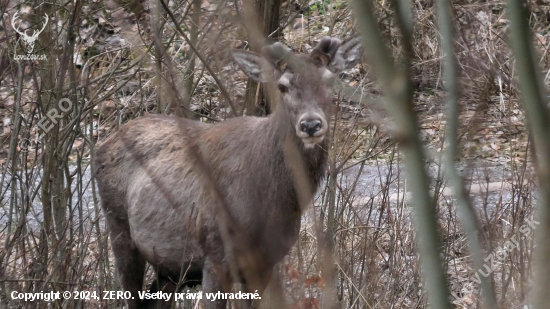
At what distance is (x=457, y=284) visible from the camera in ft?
22.7

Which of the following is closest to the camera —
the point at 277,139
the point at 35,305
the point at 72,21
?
the point at 35,305

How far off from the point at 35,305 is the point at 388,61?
429 centimetres

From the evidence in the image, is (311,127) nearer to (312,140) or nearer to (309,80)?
(312,140)

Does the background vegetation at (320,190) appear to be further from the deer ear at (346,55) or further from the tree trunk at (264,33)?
the deer ear at (346,55)

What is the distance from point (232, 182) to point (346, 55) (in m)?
1.24

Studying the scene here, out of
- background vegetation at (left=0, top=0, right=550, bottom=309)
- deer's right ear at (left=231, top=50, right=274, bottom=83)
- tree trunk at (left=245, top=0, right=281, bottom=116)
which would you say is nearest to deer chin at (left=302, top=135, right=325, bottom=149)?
background vegetation at (left=0, top=0, right=550, bottom=309)

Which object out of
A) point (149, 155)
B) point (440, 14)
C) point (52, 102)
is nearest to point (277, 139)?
point (149, 155)

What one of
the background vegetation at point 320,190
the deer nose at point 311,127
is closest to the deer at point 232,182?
the deer nose at point 311,127

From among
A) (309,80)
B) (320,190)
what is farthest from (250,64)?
(320,190)

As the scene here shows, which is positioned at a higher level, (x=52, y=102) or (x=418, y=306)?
(x=52, y=102)

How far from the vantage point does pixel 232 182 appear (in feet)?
19.0

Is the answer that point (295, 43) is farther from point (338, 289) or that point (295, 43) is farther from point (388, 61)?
point (388, 61)

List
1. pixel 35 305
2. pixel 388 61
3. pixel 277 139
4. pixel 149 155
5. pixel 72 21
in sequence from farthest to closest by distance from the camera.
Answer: pixel 149 155 < pixel 72 21 < pixel 277 139 < pixel 35 305 < pixel 388 61

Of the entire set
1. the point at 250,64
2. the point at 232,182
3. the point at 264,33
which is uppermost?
the point at 264,33
